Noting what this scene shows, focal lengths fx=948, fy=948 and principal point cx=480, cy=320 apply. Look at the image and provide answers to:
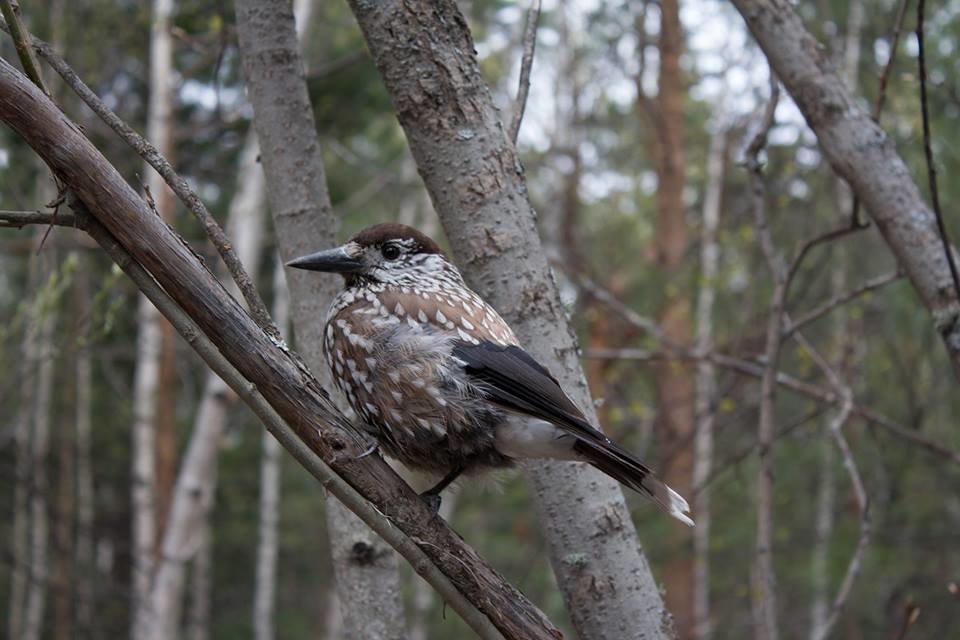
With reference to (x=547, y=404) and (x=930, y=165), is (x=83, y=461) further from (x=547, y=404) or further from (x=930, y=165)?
(x=930, y=165)

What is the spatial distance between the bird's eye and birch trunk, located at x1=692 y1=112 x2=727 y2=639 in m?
4.00

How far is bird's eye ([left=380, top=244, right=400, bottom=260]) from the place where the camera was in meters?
3.11

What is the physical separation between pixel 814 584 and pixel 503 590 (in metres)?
8.64

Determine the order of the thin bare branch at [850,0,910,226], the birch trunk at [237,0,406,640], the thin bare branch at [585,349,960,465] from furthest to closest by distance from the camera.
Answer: the thin bare branch at [585,349,960,465]
the thin bare branch at [850,0,910,226]
the birch trunk at [237,0,406,640]

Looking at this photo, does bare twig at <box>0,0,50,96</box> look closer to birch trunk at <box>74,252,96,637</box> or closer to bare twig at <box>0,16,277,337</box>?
bare twig at <box>0,16,277,337</box>

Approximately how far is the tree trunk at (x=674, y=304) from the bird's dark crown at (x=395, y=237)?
4479 millimetres

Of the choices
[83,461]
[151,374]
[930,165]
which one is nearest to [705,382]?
[151,374]

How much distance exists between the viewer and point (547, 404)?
2.39 metres

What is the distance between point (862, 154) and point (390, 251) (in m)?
1.53

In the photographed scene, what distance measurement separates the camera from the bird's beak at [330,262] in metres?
2.76

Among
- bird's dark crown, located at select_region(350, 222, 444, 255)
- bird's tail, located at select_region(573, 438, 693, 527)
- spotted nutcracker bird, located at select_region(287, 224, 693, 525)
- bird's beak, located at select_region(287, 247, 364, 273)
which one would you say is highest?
bird's dark crown, located at select_region(350, 222, 444, 255)

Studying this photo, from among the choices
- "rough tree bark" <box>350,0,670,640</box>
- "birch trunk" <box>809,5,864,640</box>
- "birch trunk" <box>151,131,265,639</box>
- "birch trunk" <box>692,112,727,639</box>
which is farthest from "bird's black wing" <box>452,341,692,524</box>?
"birch trunk" <box>809,5,864,640</box>

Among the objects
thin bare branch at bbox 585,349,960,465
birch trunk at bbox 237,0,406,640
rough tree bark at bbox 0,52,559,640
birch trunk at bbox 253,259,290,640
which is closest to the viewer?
rough tree bark at bbox 0,52,559,640

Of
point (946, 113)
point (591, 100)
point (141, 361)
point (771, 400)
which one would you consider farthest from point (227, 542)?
point (771, 400)
